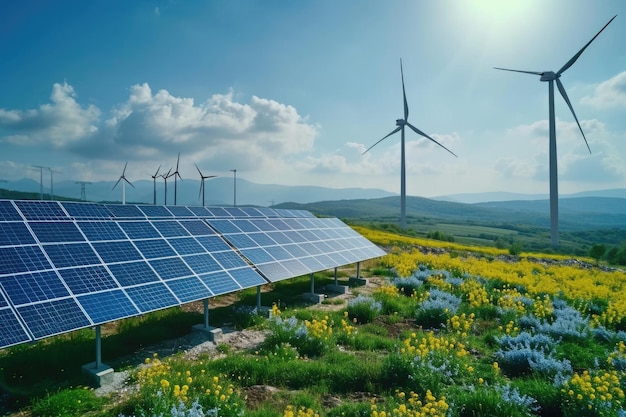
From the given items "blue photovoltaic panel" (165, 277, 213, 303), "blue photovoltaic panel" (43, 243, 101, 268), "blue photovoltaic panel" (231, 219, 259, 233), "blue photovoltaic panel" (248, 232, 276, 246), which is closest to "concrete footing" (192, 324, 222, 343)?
"blue photovoltaic panel" (165, 277, 213, 303)

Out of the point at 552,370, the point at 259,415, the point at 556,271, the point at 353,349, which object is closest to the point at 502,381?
the point at 552,370

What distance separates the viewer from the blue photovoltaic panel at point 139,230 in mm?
12680

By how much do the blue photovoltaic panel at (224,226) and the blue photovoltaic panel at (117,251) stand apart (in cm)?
515

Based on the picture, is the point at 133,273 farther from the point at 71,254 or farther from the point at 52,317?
the point at 52,317

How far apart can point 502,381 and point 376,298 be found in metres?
8.14

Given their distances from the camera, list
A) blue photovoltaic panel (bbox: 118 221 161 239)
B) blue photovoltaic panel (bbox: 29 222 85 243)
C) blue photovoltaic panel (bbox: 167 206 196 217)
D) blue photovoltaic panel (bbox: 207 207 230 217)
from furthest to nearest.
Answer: blue photovoltaic panel (bbox: 207 207 230 217)
blue photovoltaic panel (bbox: 167 206 196 217)
blue photovoltaic panel (bbox: 118 221 161 239)
blue photovoltaic panel (bbox: 29 222 85 243)

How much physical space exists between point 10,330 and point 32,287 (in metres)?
1.36

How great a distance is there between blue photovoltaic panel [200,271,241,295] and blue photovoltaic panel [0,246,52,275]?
4311mm

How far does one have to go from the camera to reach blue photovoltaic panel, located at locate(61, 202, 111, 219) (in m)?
13.4

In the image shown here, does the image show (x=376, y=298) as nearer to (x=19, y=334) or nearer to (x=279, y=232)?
(x=279, y=232)

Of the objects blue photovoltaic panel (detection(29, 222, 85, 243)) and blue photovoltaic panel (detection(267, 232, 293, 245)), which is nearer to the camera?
blue photovoltaic panel (detection(29, 222, 85, 243))

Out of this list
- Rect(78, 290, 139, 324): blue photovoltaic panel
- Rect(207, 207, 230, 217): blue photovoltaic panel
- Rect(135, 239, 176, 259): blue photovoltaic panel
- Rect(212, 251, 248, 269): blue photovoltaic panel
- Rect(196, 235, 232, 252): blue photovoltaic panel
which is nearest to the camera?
Rect(78, 290, 139, 324): blue photovoltaic panel

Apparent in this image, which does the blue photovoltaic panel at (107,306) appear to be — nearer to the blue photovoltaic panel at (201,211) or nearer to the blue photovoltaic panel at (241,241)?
the blue photovoltaic panel at (241,241)

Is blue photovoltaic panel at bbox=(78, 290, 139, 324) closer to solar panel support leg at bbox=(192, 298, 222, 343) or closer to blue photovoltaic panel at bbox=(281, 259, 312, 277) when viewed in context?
solar panel support leg at bbox=(192, 298, 222, 343)
